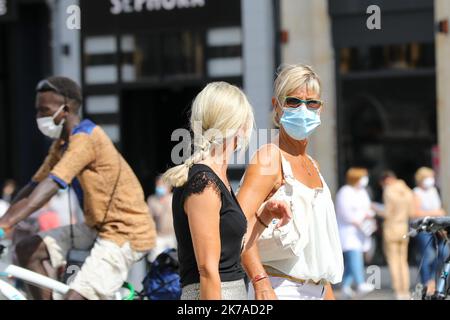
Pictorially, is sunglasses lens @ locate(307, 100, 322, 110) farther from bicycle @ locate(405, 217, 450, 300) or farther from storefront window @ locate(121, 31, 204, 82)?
storefront window @ locate(121, 31, 204, 82)

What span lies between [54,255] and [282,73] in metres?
1.94

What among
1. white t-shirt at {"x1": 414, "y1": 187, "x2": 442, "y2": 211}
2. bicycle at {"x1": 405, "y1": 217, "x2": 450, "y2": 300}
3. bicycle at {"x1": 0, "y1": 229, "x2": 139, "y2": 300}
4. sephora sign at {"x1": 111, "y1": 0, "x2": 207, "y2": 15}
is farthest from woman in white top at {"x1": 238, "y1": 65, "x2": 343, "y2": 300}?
sephora sign at {"x1": 111, "y1": 0, "x2": 207, "y2": 15}

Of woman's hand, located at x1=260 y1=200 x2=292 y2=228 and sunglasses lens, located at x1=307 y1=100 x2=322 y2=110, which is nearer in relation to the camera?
woman's hand, located at x1=260 y1=200 x2=292 y2=228

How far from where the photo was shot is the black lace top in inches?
158

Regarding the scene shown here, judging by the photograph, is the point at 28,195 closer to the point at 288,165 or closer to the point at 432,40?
the point at 288,165

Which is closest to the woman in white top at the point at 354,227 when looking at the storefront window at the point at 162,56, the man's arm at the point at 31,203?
the storefront window at the point at 162,56

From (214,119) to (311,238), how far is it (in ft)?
2.74

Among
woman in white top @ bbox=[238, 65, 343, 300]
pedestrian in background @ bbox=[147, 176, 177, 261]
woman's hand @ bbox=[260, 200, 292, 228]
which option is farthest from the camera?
pedestrian in background @ bbox=[147, 176, 177, 261]

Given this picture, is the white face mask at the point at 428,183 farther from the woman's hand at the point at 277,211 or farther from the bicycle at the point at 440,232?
the woman's hand at the point at 277,211

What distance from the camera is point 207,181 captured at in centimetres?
398

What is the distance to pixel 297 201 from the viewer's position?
4.57 metres

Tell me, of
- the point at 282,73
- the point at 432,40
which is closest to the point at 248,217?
the point at 282,73

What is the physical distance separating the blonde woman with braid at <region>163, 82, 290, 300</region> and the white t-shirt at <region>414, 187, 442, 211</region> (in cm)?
885

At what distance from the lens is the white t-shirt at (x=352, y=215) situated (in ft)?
39.6
